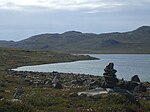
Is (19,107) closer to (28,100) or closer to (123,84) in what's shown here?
(28,100)

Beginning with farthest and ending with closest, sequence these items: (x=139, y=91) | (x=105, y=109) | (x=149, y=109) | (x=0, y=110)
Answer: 1. (x=139, y=91)
2. (x=149, y=109)
3. (x=105, y=109)
4. (x=0, y=110)

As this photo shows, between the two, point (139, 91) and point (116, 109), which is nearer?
point (116, 109)

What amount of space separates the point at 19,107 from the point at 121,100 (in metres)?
9.72

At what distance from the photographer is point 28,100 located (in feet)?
91.0

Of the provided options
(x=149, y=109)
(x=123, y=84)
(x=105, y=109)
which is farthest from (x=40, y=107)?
(x=123, y=84)

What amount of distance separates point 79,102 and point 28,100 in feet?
12.7

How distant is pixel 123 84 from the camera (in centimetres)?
4172

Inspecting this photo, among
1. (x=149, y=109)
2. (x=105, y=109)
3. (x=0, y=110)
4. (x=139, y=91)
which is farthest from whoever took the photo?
(x=139, y=91)

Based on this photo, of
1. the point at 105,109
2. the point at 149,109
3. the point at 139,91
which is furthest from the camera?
the point at 139,91

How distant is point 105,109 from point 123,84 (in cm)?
1678

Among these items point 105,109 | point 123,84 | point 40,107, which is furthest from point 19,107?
point 123,84

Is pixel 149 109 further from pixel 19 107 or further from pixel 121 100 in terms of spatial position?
pixel 19 107

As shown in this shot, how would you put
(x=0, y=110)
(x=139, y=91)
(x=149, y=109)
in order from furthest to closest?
(x=139, y=91)
(x=149, y=109)
(x=0, y=110)

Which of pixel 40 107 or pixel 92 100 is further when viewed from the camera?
pixel 92 100
